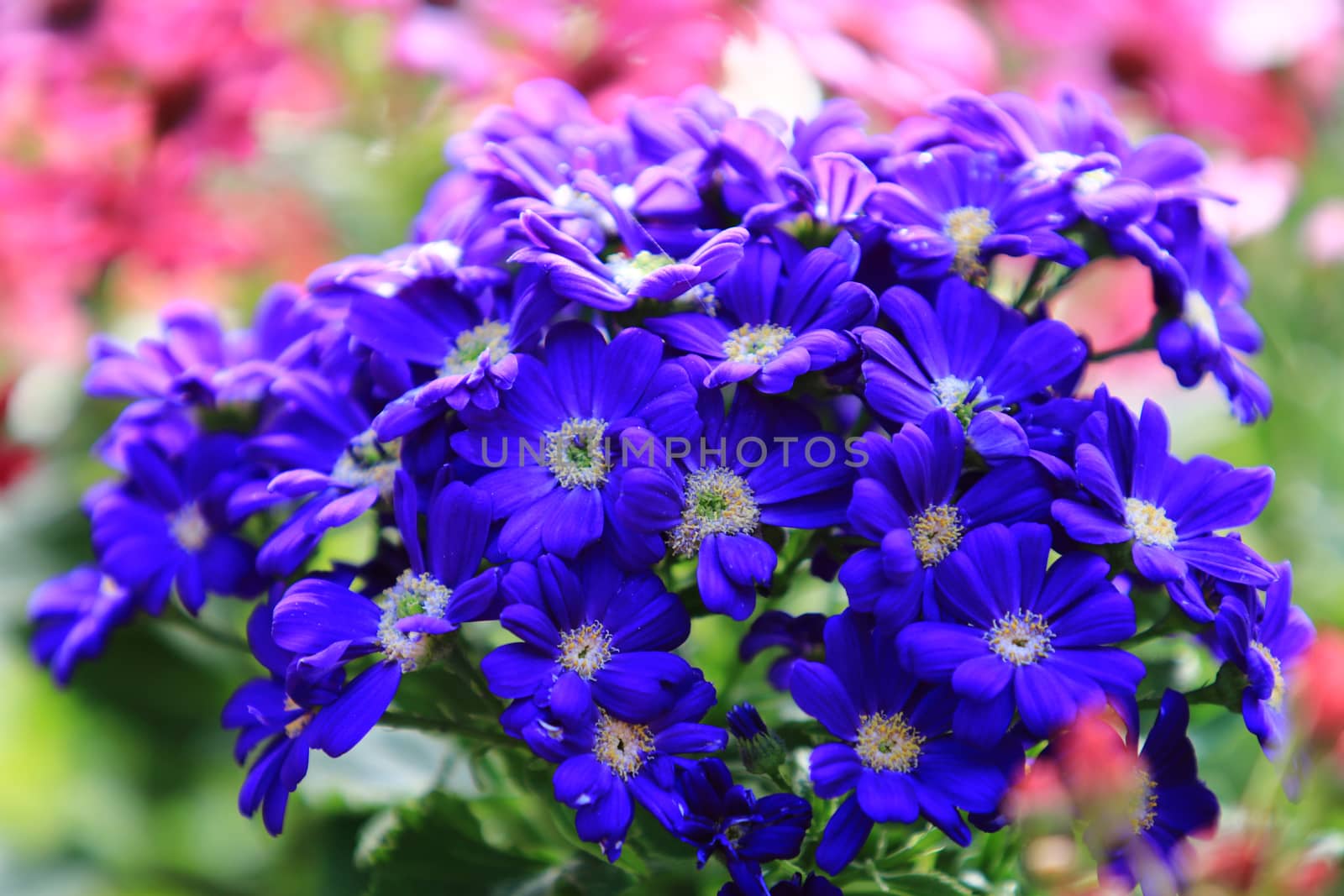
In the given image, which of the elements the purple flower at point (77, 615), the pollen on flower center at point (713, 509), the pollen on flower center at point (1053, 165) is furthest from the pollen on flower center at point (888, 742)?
the purple flower at point (77, 615)

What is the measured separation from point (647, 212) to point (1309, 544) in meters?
0.76

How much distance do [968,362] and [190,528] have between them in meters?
0.46

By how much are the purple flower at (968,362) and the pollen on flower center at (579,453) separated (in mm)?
134

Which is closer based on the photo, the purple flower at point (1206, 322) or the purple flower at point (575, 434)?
the purple flower at point (575, 434)

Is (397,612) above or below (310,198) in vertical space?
above

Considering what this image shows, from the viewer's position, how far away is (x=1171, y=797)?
552 millimetres

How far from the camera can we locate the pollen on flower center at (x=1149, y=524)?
0.56 metres

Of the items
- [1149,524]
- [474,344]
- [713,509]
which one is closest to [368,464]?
[474,344]

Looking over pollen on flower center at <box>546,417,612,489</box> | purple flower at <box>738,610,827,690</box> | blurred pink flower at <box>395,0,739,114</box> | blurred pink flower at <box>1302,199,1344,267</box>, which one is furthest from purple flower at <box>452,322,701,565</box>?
blurred pink flower at <box>1302,199,1344,267</box>

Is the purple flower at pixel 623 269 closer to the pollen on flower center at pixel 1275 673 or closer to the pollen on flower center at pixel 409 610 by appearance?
the pollen on flower center at pixel 409 610

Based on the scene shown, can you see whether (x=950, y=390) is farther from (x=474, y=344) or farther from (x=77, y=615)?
→ (x=77, y=615)

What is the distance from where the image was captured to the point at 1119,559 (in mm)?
574

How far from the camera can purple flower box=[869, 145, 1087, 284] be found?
60 centimetres

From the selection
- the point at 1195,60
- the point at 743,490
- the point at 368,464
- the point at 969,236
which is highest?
the point at 1195,60
